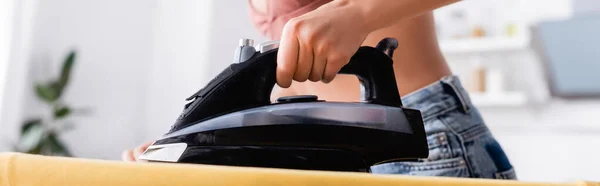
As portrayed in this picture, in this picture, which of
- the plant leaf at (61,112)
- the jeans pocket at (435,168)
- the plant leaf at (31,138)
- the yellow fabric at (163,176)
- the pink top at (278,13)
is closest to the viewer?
the yellow fabric at (163,176)

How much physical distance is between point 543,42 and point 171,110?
4.82 ft

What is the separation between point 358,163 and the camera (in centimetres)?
47

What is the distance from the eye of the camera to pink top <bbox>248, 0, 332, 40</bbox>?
0.74m

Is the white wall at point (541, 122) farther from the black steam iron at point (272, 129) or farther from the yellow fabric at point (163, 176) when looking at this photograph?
the yellow fabric at point (163, 176)

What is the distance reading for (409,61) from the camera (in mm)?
703

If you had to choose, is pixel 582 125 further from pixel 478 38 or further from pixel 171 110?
pixel 171 110

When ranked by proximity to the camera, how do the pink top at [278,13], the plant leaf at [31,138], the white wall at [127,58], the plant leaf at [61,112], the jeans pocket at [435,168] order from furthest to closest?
the white wall at [127,58] → the plant leaf at [61,112] → the plant leaf at [31,138] → the pink top at [278,13] → the jeans pocket at [435,168]

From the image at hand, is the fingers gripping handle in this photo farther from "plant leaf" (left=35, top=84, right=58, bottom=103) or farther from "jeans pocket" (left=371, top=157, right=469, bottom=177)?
"plant leaf" (left=35, top=84, right=58, bottom=103)

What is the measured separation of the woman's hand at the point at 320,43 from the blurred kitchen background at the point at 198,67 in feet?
4.84

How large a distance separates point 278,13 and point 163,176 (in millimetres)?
469

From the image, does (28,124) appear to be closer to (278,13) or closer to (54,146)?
(54,146)

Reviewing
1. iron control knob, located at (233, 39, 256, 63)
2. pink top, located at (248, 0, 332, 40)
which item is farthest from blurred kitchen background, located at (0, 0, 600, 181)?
iron control knob, located at (233, 39, 256, 63)

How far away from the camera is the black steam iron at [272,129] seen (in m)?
0.45

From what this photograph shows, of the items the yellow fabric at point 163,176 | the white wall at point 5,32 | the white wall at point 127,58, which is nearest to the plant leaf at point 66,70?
the white wall at point 127,58
